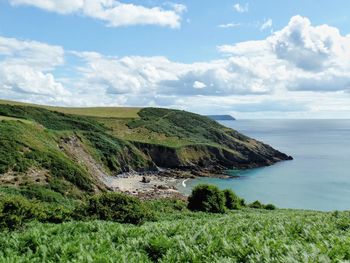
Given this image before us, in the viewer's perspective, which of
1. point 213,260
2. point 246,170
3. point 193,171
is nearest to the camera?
point 213,260

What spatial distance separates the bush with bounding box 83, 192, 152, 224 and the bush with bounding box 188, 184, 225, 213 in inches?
705

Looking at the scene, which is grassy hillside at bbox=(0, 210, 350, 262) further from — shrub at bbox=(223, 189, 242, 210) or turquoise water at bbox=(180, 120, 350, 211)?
turquoise water at bbox=(180, 120, 350, 211)

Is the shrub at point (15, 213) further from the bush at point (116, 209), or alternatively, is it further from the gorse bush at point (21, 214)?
the bush at point (116, 209)

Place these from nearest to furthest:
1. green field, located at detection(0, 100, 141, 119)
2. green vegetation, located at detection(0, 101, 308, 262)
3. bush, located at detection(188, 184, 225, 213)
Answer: green vegetation, located at detection(0, 101, 308, 262), bush, located at detection(188, 184, 225, 213), green field, located at detection(0, 100, 141, 119)

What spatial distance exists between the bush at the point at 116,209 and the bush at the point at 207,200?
705 inches

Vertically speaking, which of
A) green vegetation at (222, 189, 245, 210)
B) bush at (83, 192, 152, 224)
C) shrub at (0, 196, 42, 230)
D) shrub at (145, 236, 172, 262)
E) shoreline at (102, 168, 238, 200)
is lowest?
shoreline at (102, 168, 238, 200)

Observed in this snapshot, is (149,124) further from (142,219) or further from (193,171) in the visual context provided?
(142,219)

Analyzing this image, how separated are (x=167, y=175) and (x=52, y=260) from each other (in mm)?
91505

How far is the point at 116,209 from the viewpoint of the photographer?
2186cm

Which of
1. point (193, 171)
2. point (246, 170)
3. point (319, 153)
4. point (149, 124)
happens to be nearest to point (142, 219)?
point (193, 171)

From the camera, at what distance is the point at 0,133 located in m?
Answer: 61.8

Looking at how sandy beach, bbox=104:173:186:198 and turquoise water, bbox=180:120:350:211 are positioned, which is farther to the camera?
turquoise water, bbox=180:120:350:211

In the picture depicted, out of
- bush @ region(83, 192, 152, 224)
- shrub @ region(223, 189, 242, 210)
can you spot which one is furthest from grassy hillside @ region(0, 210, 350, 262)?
shrub @ region(223, 189, 242, 210)

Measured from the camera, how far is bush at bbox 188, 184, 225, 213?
39719mm
